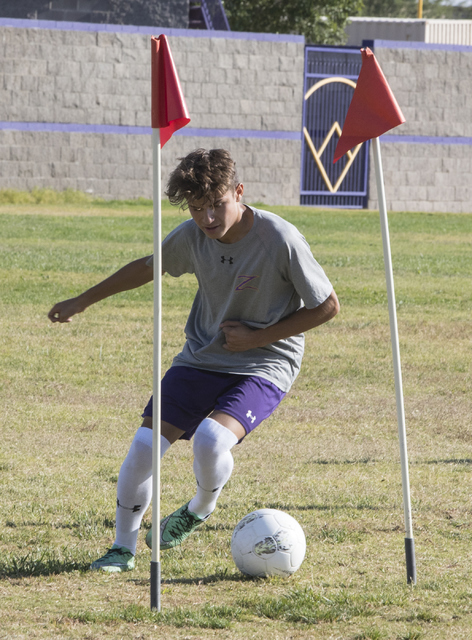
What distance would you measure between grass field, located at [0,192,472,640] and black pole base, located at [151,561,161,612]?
0.05 meters

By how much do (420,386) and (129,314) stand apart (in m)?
3.86

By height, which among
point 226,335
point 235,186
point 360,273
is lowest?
Answer: point 360,273

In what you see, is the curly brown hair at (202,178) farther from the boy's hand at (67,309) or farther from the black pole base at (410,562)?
the black pole base at (410,562)

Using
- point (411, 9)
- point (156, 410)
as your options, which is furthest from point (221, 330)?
point (411, 9)

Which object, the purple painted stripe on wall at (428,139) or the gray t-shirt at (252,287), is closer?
the gray t-shirt at (252,287)

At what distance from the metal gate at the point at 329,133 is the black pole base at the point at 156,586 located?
22.3 metres

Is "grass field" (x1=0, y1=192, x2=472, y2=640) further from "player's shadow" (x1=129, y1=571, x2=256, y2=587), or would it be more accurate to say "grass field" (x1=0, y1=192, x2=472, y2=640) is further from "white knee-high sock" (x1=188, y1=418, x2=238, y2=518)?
"white knee-high sock" (x1=188, y1=418, x2=238, y2=518)

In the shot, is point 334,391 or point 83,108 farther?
point 83,108

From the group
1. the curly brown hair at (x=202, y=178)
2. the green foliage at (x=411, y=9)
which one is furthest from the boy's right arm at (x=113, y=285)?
the green foliage at (x=411, y=9)

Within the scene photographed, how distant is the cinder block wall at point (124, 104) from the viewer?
2278 cm

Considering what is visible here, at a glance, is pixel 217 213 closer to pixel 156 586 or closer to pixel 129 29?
pixel 156 586

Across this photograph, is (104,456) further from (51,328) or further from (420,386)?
(51,328)

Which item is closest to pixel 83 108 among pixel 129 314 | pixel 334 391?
pixel 129 314

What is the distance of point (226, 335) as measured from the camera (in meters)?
4.06
